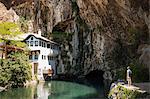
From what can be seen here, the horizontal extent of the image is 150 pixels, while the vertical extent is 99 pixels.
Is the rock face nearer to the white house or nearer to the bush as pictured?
the white house

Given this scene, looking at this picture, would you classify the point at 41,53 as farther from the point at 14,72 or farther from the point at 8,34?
the point at 14,72

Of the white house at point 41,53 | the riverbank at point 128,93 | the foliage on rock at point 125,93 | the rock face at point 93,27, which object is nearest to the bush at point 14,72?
the white house at point 41,53

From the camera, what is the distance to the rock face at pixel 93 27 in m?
34.9

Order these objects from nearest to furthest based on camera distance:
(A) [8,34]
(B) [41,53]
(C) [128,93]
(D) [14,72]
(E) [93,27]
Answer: (C) [128,93] → (D) [14,72] → (A) [8,34] → (E) [93,27] → (B) [41,53]

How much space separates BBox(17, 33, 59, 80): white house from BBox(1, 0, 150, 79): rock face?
2.19 m

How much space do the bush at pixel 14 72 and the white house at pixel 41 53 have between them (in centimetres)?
799

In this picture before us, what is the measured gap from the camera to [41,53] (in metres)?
50.7

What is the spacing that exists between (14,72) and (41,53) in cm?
1318

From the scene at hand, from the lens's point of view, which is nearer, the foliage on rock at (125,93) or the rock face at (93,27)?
the foliage on rock at (125,93)

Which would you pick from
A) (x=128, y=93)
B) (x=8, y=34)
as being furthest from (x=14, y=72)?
(x=128, y=93)

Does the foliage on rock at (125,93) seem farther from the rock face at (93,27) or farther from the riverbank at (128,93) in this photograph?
the rock face at (93,27)

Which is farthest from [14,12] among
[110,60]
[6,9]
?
[110,60]

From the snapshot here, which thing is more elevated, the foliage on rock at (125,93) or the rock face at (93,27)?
the rock face at (93,27)

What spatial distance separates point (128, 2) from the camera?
32.4 meters
